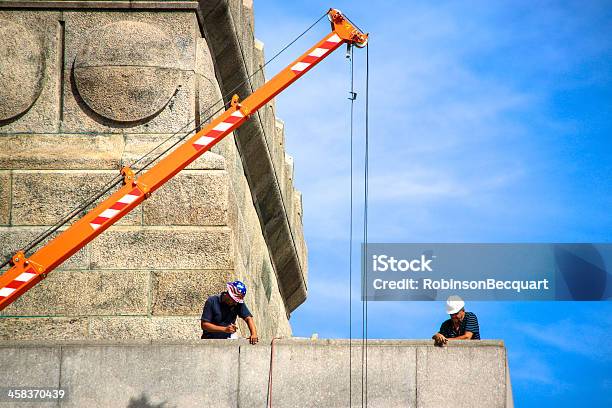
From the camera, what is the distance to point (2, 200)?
22.9m

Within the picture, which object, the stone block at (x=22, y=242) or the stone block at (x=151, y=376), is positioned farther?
the stone block at (x=22, y=242)

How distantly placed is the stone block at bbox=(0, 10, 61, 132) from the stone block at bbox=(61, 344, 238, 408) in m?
5.24

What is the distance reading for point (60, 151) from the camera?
2317cm

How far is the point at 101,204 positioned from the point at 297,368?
12.6 ft

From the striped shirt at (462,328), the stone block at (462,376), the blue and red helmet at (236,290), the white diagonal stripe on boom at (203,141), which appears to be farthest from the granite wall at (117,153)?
the stone block at (462,376)

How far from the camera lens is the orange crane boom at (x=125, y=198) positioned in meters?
20.5

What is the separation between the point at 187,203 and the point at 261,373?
4473 millimetres

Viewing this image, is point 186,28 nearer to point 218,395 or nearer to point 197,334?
point 197,334

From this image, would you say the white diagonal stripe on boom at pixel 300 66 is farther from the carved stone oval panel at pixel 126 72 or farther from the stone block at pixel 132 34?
the carved stone oval panel at pixel 126 72

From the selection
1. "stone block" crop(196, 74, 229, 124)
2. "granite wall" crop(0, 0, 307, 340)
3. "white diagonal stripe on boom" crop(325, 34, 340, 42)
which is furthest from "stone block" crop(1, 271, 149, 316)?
"white diagonal stripe on boom" crop(325, 34, 340, 42)

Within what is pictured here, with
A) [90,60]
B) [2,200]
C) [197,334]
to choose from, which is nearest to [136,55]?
[90,60]

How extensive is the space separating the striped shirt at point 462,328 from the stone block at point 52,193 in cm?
530

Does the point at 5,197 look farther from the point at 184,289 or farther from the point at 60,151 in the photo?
the point at 184,289

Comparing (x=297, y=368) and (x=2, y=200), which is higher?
(x=2, y=200)
